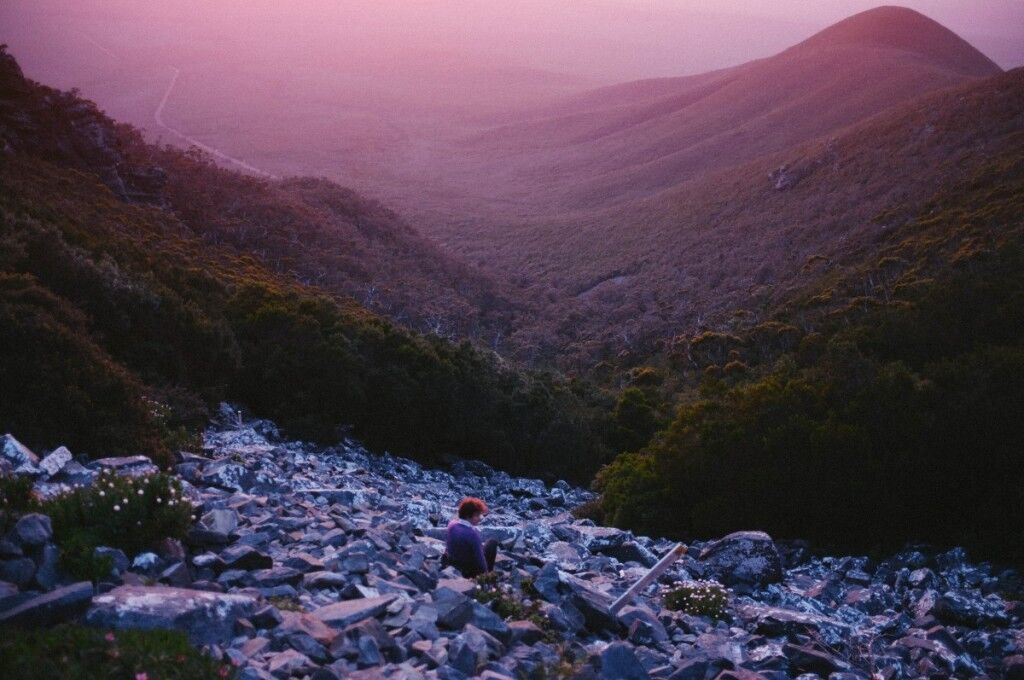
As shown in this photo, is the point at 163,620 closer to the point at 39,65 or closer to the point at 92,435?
the point at 92,435

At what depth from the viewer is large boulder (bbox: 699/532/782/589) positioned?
1041cm

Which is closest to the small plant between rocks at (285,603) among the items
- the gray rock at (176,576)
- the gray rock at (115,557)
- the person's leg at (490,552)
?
the gray rock at (176,576)

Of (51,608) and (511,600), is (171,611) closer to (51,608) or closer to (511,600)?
(51,608)

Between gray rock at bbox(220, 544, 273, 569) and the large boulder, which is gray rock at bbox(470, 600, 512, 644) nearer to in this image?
gray rock at bbox(220, 544, 273, 569)

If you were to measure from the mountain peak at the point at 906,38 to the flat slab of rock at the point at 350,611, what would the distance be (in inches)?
4792

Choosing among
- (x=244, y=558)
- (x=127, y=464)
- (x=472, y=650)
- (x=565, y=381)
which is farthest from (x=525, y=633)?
(x=565, y=381)

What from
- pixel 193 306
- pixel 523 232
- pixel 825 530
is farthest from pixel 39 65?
pixel 825 530

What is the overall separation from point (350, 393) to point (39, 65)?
441 feet

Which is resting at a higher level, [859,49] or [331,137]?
[859,49]

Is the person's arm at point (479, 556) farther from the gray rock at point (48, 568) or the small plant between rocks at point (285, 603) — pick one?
the gray rock at point (48, 568)

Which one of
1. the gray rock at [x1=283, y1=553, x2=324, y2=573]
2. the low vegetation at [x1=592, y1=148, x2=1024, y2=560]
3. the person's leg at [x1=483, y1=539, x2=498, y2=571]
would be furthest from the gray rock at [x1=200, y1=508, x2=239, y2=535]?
the low vegetation at [x1=592, y1=148, x2=1024, y2=560]

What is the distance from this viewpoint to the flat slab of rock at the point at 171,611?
537 cm

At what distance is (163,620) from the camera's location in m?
5.47

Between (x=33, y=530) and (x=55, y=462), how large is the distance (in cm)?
235
